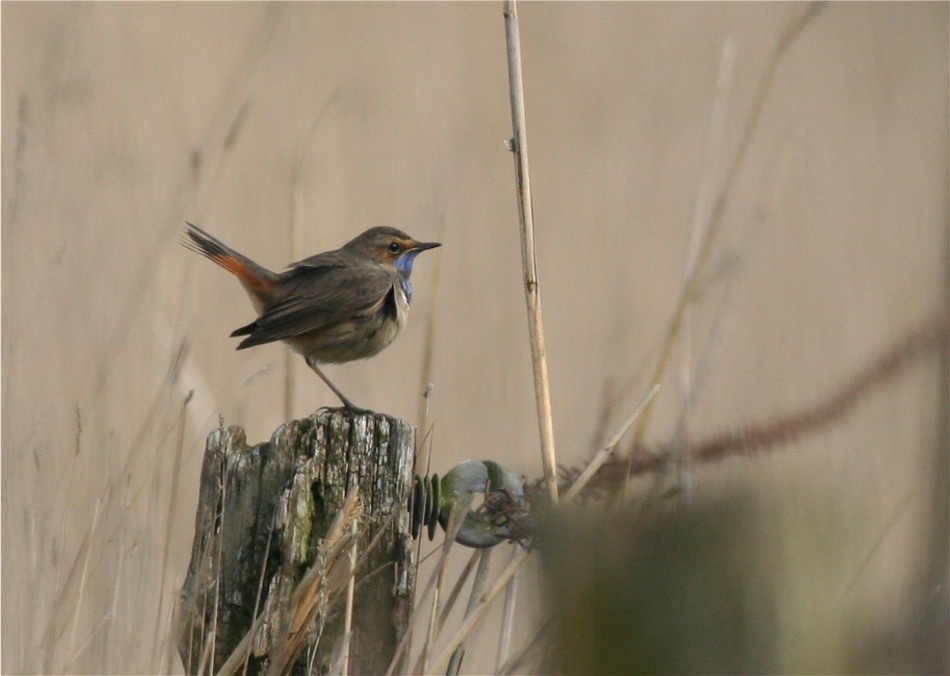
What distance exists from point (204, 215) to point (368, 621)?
8.47 feet

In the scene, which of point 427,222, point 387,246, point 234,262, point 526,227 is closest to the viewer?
point 526,227

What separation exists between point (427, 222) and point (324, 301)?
32.2 inches

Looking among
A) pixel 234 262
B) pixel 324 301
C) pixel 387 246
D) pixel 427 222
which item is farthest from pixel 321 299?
pixel 427 222

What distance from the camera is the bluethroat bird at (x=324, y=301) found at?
12.4 feet

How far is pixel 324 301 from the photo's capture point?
153 inches

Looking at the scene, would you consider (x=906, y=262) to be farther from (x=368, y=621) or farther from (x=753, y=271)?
(x=368, y=621)

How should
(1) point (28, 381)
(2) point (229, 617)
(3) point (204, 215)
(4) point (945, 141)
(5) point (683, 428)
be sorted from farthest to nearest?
(3) point (204, 215) < (4) point (945, 141) < (1) point (28, 381) < (5) point (683, 428) < (2) point (229, 617)

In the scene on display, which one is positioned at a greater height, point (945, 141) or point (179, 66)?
point (179, 66)

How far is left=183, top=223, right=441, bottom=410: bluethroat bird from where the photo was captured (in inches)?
149

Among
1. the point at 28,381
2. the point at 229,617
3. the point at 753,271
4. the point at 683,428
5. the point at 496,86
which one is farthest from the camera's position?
the point at 496,86

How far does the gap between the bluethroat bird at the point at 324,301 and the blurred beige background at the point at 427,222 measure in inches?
7.6

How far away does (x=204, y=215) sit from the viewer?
4293mm

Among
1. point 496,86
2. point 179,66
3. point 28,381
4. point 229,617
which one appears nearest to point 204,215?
point 179,66

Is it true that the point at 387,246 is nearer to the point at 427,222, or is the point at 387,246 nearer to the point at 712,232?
the point at 427,222
